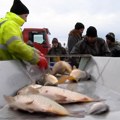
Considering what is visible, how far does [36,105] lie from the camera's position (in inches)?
178

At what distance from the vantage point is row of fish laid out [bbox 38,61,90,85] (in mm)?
6812

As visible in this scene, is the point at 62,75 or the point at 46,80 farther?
the point at 62,75

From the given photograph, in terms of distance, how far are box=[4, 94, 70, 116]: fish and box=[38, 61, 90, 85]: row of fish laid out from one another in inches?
64.8

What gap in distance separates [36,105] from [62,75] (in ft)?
11.2

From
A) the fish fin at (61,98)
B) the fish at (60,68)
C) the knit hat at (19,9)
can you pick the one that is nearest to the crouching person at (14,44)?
the knit hat at (19,9)

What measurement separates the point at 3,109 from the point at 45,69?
8.35 feet

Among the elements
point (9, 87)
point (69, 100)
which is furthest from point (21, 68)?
point (69, 100)

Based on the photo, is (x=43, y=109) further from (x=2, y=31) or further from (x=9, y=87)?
(x=2, y=31)

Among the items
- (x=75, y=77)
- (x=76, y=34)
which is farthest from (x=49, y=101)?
(x=76, y=34)

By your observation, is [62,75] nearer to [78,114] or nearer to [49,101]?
[49,101]

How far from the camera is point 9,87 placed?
586 centimetres

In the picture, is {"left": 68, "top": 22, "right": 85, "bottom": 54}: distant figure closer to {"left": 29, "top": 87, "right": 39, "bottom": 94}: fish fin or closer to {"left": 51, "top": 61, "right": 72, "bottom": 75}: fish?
{"left": 51, "top": 61, "right": 72, "bottom": 75}: fish

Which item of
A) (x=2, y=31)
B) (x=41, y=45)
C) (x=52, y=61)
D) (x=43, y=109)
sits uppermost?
(x=2, y=31)

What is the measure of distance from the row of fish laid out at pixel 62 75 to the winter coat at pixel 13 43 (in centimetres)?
38
